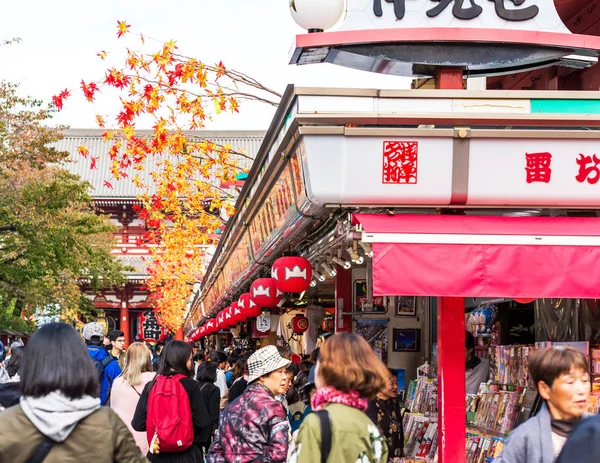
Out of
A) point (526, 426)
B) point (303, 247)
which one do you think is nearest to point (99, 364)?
point (303, 247)

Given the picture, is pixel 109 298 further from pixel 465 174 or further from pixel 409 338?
pixel 465 174

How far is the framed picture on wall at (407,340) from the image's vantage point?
46.2 ft

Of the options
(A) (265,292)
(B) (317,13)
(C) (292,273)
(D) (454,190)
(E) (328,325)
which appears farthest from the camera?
(E) (328,325)

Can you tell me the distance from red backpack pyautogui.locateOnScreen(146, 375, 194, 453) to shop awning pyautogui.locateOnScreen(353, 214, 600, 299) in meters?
2.14

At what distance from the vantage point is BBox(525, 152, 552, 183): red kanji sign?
8453 mm

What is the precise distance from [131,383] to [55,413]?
5.43 meters

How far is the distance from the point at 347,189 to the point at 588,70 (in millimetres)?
5749

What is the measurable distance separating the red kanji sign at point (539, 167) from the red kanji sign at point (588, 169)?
261mm

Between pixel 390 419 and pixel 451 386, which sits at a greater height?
pixel 451 386

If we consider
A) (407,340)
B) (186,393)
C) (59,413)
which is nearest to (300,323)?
(407,340)

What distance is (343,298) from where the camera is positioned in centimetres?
1441

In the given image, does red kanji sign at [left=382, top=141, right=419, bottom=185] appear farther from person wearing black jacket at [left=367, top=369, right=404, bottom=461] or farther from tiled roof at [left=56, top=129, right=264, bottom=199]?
tiled roof at [left=56, top=129, right=264, bottom=199]

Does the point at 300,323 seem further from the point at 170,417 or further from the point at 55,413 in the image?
the point at 55,413

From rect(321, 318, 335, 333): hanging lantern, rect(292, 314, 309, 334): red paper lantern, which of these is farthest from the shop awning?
rect(292, 314, 309, 334): red paper lantern
